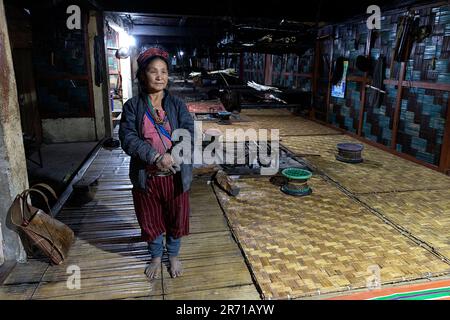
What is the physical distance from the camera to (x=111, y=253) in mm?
3221

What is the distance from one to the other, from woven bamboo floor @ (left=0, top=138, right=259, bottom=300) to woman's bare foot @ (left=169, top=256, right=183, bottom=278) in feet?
0.16

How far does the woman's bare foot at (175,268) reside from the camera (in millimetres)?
2848

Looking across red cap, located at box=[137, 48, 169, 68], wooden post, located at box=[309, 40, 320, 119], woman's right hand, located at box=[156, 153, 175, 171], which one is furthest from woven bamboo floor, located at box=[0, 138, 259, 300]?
wooden post, located at box=[309, 40, 320, 119]

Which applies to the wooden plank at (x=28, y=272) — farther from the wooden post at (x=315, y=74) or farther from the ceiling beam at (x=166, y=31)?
the ceiling beam at (x=166, y=31)

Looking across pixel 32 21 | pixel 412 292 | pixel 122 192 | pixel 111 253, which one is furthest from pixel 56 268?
pixel 32 21

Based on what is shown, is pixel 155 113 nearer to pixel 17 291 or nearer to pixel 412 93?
pixel 17 291

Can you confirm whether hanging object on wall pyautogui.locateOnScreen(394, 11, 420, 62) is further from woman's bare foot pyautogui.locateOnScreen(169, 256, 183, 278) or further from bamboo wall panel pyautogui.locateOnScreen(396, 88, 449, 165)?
woman's bare foot pyautogui.locateOnScreen(169, 256, 183, 278)

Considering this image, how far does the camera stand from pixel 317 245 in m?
3.41

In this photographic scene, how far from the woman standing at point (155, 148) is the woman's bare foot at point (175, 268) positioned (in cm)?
17

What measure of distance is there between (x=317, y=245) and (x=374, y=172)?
10.0ft

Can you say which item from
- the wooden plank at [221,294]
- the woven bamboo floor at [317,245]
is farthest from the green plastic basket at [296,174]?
the wooden plank at [221,294]

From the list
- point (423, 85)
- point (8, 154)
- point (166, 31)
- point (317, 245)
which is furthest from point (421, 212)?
point (166, 31)

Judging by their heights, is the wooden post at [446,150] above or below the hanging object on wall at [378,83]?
below

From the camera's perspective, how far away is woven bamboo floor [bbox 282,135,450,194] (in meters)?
5.18
